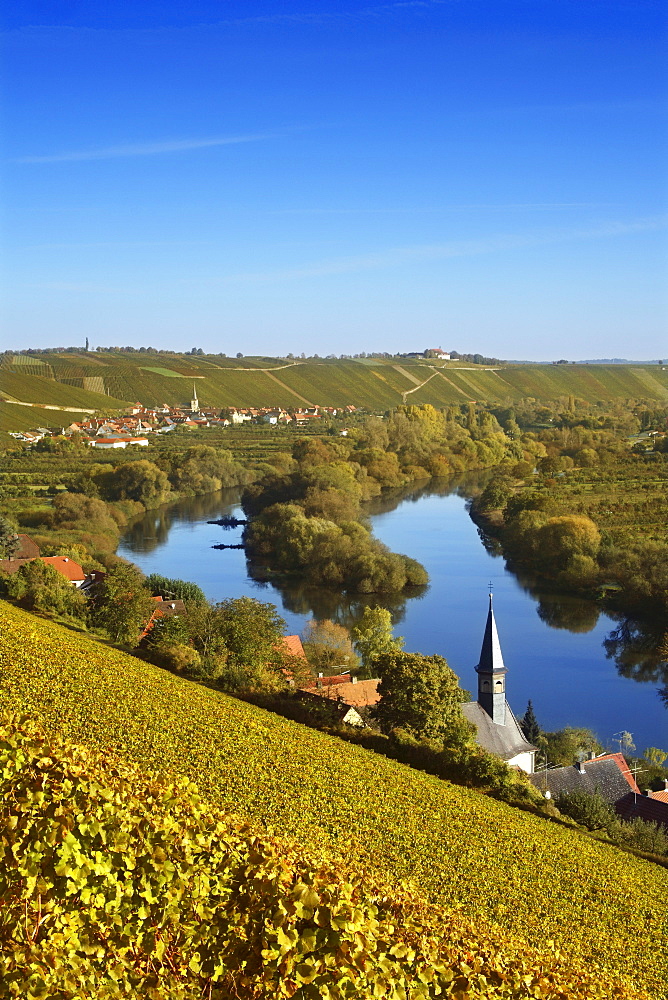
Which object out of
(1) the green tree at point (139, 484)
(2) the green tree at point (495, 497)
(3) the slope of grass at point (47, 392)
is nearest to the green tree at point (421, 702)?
(2) the green tree at point (495, 497)

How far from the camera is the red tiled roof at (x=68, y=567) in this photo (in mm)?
26875

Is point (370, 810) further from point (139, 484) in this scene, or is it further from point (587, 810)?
point (139, 484)

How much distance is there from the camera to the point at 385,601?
108 ft

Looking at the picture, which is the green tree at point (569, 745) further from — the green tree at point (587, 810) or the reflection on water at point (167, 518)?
the reflection on water at point (167, 518)

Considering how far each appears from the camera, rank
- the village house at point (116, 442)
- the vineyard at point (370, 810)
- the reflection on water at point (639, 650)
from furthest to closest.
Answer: the village house at point (116, 442)
the reflection on water at point (639, 650)
the vineyard at point (370, 810)

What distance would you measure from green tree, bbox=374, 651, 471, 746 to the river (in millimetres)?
7265

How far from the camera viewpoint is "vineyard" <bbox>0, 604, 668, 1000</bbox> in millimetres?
7727

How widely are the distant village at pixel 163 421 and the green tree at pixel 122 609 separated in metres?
A: 50.9

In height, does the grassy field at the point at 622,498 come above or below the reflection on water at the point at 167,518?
above

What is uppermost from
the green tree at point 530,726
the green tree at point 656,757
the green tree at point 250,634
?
the green tree at point 250,634

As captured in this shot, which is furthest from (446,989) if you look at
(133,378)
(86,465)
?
(133,378)

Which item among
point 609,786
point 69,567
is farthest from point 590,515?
point 609,786

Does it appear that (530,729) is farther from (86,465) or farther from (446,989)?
(86,465)

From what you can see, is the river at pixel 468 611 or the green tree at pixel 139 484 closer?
the river at pixel 468 611
